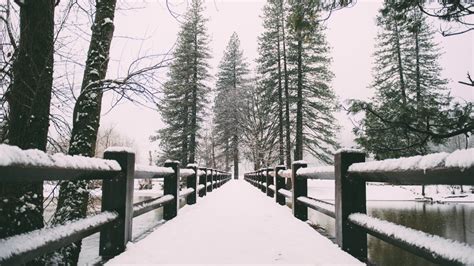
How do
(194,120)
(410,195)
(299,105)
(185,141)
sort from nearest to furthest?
1. (410,195)
2. (299,105)
3. (185,141)
4. (194,120)

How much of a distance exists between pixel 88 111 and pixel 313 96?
21.0 metres

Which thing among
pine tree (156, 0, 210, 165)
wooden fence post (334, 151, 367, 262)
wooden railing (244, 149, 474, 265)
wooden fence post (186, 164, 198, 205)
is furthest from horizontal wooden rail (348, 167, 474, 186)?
pine tree (156, 0, 210, 165)

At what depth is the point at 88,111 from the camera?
4.96 m

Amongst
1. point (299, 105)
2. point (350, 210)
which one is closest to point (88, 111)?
point (350, 210)

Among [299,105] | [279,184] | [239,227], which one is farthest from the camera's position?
[299,105]

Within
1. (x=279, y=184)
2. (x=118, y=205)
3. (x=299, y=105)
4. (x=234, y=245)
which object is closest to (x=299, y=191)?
(x=234, y=245)

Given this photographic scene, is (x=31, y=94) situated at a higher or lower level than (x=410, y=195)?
higher

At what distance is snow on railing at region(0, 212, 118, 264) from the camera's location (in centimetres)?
125

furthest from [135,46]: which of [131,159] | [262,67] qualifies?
[262,67]

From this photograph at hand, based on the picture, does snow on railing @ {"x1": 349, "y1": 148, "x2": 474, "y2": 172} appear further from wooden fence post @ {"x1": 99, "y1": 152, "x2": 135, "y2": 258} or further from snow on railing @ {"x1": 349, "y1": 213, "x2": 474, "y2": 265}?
wooden fence post @ {"x1": 99, "y1": 152, "x2": 135, "y2": 258}

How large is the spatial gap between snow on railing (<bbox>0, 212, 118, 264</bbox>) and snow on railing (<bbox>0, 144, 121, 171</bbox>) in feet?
0.97

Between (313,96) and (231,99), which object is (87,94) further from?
(231,99)

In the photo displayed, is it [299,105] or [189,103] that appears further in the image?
[189,103]

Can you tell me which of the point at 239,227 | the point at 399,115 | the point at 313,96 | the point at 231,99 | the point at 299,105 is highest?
the point at 231,99
